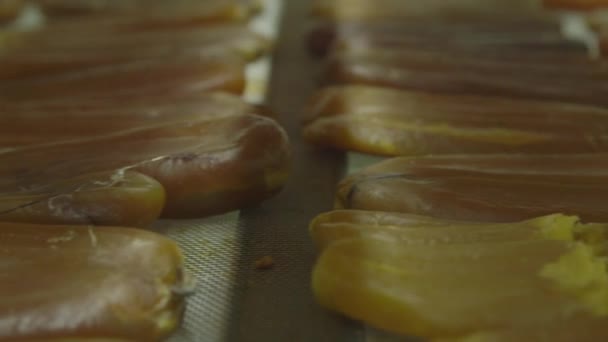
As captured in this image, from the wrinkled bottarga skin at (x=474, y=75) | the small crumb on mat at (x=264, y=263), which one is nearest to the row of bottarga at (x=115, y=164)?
the small crumb on mat at (x=264, y=263)

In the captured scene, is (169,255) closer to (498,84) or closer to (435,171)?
(435,171)

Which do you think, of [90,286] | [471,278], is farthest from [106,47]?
[471,278]

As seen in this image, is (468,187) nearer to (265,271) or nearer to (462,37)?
(265,271)

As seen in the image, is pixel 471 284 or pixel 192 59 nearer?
pixel 471 284

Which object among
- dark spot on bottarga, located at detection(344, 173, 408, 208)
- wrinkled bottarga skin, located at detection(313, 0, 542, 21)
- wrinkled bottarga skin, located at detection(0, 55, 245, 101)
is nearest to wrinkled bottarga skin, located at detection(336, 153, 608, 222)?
dark spot on bottarga, located at detection(344, 173, 408, 208)

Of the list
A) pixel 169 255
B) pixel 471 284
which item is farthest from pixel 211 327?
pixel 471 284

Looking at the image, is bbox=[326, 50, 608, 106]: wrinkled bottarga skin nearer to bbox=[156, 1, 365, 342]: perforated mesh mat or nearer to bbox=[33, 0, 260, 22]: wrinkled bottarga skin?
bbox=[156, 1, 365, 342]: perforated mesh mat
